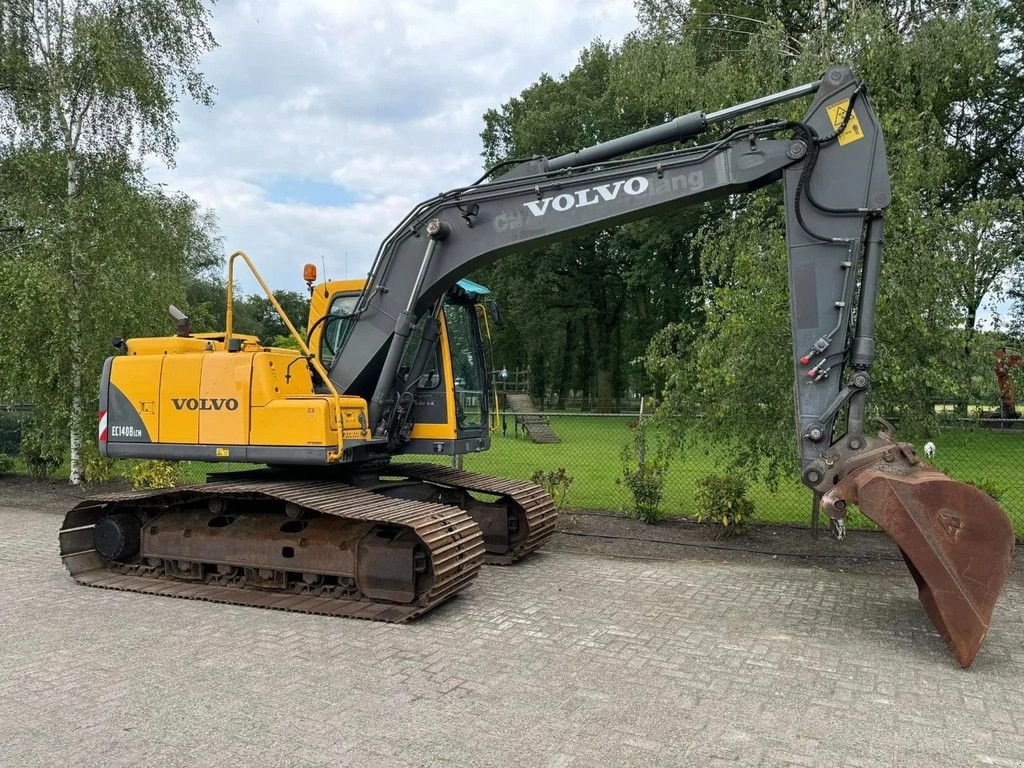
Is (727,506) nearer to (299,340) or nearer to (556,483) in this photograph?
(556,483)

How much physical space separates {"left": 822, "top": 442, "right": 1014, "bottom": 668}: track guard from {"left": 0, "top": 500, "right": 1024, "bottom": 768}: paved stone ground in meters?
0.32

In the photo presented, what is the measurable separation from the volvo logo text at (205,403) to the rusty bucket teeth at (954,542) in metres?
4.88

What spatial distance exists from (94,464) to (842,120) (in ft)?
37.8

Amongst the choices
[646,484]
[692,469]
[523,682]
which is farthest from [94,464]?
[523,682]

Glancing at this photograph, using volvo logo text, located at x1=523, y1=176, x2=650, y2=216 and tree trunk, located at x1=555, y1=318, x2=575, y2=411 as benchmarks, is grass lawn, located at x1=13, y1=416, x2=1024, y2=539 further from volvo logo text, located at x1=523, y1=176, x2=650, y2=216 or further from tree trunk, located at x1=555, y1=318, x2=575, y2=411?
tree trunk, located at x1=555, y1=318, x2=575, y2=411

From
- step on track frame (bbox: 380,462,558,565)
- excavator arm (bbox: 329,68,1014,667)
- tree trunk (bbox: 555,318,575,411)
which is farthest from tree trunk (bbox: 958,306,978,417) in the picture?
tree trunk (bbox: 555,318,575,411)

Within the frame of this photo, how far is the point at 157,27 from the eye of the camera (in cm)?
1322

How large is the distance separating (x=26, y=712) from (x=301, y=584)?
2.53 metres

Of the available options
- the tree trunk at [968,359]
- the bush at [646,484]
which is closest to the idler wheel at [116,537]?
the bush at [646,484]

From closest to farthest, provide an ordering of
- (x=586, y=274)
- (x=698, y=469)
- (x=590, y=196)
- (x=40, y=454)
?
(x=590, y=196) < (x=40, y=454) < (x=698, y=469) < (x=586, y=274)

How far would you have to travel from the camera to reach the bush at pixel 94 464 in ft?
40.0

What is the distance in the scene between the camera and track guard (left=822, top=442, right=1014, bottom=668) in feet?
15.4

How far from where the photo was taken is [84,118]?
12859 millimetres

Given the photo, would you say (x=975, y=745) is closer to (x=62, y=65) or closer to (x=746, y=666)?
(x=746, y=666)
